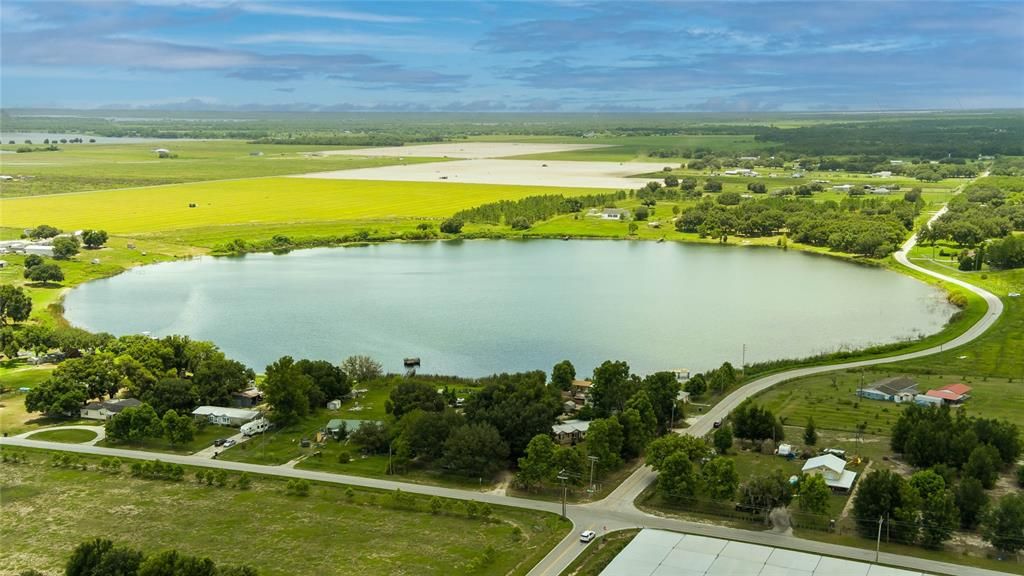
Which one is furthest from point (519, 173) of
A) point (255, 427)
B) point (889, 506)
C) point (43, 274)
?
point (889, 506)

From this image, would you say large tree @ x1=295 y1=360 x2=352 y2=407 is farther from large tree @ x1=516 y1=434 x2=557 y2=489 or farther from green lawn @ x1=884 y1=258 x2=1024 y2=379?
green lawn @ x1=884 y1=258 x2=1024 y2=379

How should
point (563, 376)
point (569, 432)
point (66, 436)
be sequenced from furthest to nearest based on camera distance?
point (563, 376), point (66, 436), point (569, 432)

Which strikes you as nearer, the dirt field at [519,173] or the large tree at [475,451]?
the large tree at [475,451]

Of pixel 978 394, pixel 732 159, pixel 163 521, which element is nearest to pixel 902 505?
pixel 978 394

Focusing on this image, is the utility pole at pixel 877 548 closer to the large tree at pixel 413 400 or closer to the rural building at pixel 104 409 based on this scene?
the large tree at pixel 413 400

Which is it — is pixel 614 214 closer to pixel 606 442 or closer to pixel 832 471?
pixel 606 442

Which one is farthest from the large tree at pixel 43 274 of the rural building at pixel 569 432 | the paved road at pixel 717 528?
the paved road at pixel 717 528
